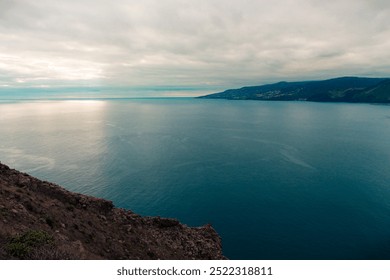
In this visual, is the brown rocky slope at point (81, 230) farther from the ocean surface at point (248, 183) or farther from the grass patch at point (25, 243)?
the ocean surface at point (248, 183)

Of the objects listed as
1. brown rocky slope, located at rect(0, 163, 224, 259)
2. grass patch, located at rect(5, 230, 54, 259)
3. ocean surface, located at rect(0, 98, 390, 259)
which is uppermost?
grass patch, located at rect(5, 230, 54, 259)

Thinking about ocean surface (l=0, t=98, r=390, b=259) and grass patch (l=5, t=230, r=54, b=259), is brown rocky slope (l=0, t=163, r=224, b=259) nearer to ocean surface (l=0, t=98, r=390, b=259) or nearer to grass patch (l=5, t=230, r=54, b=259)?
grass patch (l=5, t=230, r=54, b=259)

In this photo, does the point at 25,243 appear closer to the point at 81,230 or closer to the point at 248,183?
the point at 81,230

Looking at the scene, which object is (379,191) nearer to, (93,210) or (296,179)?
(296,179)

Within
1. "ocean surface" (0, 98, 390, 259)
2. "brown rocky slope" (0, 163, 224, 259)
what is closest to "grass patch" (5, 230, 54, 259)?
"brown rocky slope" (0, 163, 224, 259)

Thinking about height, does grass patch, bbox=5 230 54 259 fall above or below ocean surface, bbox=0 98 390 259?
above

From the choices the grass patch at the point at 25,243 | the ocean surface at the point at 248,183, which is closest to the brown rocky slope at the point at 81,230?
the grass patch at the point at 25,243

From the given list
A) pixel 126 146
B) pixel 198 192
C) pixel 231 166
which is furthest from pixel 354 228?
pixel 126 146

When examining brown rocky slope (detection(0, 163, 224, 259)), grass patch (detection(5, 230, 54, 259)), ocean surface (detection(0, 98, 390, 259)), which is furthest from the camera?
ocean surface (detection(0, 98, 390, 259))
